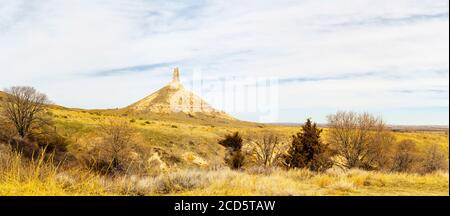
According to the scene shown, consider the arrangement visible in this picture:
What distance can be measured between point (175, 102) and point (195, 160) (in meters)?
84.1

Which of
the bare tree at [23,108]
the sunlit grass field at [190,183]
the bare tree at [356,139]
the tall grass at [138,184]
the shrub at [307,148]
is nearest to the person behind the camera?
the tall grass at [138,184]

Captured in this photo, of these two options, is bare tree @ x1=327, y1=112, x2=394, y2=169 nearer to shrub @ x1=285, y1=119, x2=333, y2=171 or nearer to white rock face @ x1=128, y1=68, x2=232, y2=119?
shrub @ x1=285, y1=119, x2=333, y2=171

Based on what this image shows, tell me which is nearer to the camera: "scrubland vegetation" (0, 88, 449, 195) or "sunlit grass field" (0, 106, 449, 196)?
"sunlit grass field" (0, 106, 449, 196)

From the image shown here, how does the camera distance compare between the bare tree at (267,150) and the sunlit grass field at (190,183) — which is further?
the bare tree at (267,150)

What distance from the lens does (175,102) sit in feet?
433

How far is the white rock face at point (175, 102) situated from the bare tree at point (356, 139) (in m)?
93.0

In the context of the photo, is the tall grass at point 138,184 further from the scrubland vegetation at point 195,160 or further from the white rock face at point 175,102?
the white rock face at point 175,102

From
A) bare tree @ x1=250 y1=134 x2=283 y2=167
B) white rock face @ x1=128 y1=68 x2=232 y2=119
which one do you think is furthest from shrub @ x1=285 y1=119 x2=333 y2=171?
white rock face @ x1=128 y1=68 x2=232 y2=119

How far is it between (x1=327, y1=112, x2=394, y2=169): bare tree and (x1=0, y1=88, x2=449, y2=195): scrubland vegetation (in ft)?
0.26

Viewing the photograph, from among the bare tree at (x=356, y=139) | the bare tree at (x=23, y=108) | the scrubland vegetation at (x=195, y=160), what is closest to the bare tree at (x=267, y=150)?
the scrubland vegetation at (x=195, y=160)

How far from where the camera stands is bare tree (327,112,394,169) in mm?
31922

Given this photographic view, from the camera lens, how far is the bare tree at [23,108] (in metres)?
41.9
